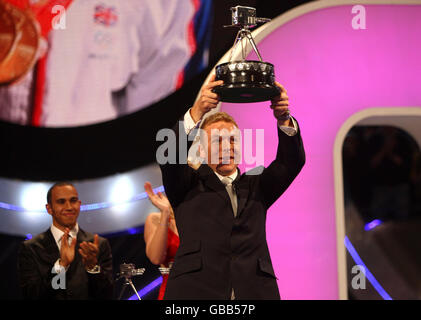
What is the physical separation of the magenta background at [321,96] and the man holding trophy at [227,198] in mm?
918

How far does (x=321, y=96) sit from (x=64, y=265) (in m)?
1.58

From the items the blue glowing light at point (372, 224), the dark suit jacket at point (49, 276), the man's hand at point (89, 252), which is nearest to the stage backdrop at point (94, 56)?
the dark suit jacket at point (49, 276)

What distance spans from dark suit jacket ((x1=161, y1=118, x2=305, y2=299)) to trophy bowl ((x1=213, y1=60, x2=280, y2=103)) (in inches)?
7.0

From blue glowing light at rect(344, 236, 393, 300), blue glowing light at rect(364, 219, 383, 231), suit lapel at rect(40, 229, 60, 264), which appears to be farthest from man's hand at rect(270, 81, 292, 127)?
blue glowing light at rect(364, 219, 383, 231)

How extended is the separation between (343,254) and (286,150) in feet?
3.70

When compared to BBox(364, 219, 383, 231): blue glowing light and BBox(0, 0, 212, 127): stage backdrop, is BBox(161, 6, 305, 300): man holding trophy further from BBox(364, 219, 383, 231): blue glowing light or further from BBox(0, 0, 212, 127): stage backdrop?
BBox(364, 219, 383, 231): blue glowing light

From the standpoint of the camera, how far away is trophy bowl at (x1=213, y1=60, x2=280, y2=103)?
1994mm

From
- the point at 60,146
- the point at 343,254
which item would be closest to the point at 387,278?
the point at 343,254

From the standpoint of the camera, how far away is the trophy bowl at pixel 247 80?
1.99 metres

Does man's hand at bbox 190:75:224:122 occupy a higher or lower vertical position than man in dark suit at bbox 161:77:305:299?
higher

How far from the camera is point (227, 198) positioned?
1984mm

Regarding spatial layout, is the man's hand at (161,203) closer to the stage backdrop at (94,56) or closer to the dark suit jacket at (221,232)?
the dark suit jacket at (221,232)

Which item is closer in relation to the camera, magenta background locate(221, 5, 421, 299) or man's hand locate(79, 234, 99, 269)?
man's hand locate(79, 234, 99, 269)

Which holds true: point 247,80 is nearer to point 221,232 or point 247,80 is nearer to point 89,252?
point 221,232
